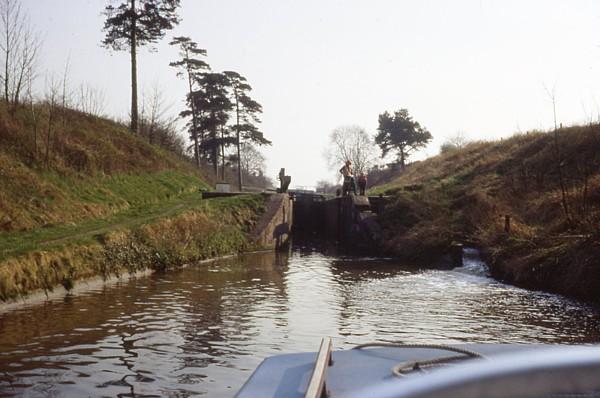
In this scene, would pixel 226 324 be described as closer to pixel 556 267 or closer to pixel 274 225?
pixel 556 267

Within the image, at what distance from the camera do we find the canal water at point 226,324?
625cm

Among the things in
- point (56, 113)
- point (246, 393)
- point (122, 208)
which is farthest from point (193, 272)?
point (246, 393)

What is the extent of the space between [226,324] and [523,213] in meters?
13.9

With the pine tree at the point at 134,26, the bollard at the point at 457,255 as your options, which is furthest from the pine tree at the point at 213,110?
the bollard at the point at 457,255

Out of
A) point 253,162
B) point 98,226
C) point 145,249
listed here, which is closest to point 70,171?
point 98,226

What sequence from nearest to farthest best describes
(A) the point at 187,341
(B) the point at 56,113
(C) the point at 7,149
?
(A) the point at 187,341 < (C) the point at 7,149 < (B) the point at 56,113

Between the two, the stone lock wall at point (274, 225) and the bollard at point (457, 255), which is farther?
the stone lock wall at point (274, 225)

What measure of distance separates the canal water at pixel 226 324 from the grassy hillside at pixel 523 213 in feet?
3.01

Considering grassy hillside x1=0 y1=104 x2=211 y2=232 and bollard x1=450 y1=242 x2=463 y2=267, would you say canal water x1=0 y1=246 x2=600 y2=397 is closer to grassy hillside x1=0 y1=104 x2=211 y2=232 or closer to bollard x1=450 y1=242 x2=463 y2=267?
bollard x1=450 y1=242 x2=463 y2=267

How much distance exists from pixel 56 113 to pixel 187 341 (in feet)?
59.3

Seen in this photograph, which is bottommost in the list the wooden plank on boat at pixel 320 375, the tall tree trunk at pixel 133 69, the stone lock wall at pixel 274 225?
the wooden plank on boat at pixel 320 375

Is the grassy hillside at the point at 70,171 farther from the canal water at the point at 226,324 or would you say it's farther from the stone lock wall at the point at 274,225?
the stone lock wall at the point at 274,225

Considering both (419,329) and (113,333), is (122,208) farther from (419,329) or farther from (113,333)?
(419,329)

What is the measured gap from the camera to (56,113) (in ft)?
76.0
